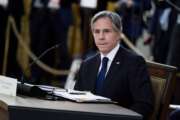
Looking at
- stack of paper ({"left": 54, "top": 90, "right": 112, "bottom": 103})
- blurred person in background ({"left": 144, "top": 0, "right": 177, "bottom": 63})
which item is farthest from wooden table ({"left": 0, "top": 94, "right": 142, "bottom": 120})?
blurred person in background ({"left": 144, "top": 0, "right": 177, "bottom": 63})

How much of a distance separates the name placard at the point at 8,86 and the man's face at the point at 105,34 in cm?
80

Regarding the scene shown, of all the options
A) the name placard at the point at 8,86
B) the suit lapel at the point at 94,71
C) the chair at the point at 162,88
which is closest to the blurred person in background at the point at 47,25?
the suit lapel at the point at 94,71

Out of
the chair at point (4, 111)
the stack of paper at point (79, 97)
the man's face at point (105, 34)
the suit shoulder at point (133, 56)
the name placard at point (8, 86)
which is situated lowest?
the chair at point (4, 111)

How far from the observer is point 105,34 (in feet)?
14.0

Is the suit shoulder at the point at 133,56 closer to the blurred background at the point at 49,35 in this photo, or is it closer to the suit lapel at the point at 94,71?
the suit lapel at the point at 94,71

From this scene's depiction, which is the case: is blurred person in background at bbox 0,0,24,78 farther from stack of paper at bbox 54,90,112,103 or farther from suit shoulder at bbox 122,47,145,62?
stack of paper at bbox 54,90,112,103

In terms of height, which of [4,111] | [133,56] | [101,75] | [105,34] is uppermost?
[105,34]

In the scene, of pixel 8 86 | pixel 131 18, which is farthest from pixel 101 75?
pixel 131 18

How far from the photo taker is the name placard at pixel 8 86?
3.67 meters

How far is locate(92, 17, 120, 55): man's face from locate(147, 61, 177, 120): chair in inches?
13.1

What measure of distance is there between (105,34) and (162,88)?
0.52 meters

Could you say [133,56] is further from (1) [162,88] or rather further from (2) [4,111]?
(2) [4,111]

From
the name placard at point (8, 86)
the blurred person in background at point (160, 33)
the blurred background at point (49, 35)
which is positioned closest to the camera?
the name placard at point (8, 86)

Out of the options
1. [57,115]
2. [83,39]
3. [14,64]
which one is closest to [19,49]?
[14,64]
